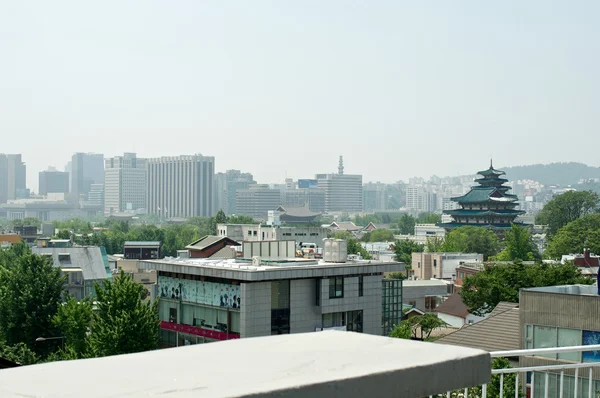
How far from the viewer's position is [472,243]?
67.6m

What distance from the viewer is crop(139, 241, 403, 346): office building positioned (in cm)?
2097

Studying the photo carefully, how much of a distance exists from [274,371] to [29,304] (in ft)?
82.0

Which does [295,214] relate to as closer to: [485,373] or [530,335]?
[530,335]

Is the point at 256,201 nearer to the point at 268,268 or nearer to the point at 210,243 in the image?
the point at 210,243

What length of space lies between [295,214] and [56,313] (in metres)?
114

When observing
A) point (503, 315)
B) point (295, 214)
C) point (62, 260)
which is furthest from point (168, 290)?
point (295, 214)

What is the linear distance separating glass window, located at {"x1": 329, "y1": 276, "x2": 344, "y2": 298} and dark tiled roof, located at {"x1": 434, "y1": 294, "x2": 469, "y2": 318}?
14.1 m

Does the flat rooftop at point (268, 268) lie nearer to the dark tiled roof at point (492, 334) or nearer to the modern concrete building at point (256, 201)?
the dark tiled roof at point (492, 334)

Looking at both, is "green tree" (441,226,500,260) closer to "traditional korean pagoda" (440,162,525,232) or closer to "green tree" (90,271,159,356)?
"traditional korean pagoda" (440,162,525,232)

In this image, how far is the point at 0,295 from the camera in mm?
25969

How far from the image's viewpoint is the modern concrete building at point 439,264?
179 feet

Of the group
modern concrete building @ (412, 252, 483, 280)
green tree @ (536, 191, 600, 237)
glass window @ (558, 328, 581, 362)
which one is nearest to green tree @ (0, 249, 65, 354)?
glass window @ (558, 328, 581, 362)

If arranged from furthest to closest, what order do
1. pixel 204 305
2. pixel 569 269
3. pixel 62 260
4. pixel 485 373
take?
pixel 62 260
pixel 569 269
pixel 204 305
pixel 485 373

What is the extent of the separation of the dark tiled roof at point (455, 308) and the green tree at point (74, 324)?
1763 centimetres
